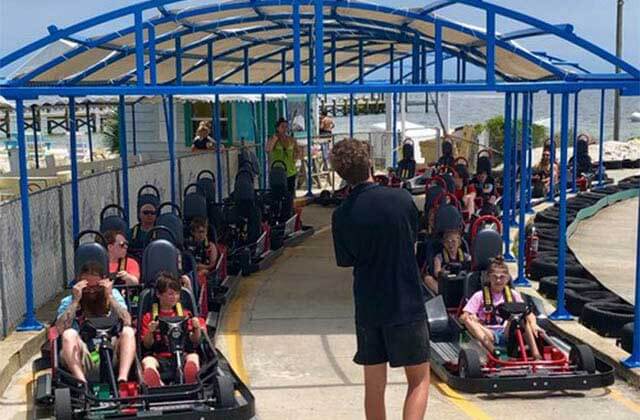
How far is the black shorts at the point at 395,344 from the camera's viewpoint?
499 cm

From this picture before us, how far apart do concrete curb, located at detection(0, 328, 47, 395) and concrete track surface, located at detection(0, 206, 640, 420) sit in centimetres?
9

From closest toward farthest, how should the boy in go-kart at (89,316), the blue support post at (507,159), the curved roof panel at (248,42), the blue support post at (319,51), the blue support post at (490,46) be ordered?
the boy in go-kart at (89,316) → the blue support post at (319,51) → the blue support post at (490,46) → the curved roof panel at (248,42) → the blue support post at (507,159)

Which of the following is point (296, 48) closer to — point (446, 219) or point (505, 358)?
point (446, 219)

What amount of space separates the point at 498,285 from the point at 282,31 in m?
7.35

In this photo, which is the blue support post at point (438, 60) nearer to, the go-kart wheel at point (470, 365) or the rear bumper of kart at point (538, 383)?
the go-kart wheel at point (470, 365)

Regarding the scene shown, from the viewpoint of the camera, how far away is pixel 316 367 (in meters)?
8.15

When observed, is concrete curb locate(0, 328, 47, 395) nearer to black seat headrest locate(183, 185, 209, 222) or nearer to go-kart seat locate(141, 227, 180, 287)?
go-kart seat locate(141, 227, 180, 287)

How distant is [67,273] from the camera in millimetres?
10562

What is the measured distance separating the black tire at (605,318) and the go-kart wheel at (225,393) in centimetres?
385

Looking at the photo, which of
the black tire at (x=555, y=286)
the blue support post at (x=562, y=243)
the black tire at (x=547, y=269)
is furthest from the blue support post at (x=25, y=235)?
the black tire at (x=547, y=269)

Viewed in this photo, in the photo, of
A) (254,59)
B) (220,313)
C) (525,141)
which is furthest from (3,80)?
(254,59)

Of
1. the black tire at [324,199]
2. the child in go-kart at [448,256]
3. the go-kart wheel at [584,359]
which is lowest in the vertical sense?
the go-kart wheel at [584,359]

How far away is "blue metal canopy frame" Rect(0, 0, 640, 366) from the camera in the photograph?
8.17 meters

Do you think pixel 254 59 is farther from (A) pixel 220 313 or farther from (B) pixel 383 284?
(B) pixel 383 284
